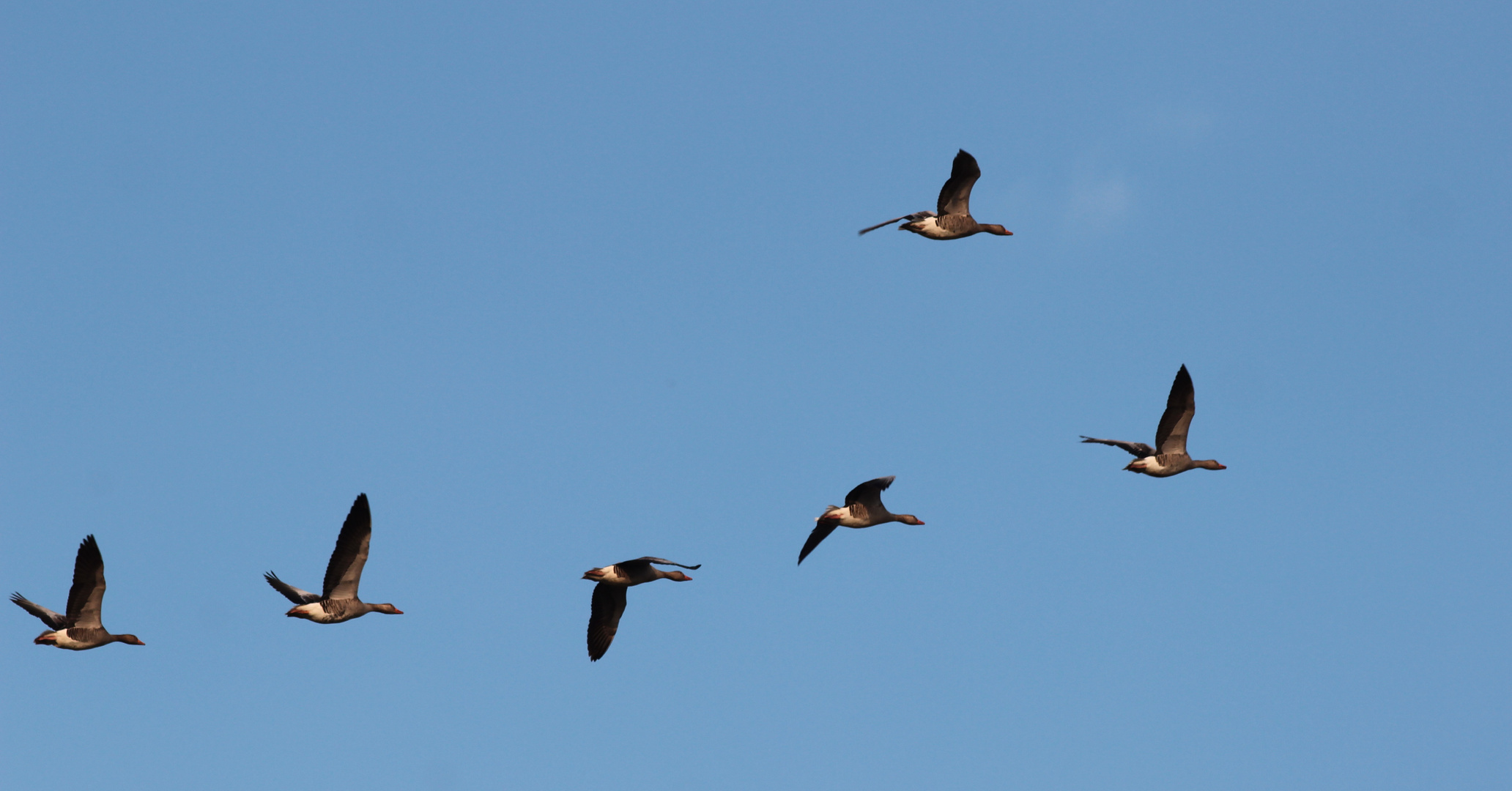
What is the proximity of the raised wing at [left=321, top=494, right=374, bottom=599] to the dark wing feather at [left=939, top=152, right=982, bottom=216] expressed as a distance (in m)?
13.2

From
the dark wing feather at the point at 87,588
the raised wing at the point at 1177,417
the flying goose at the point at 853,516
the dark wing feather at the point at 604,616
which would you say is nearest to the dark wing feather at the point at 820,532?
the flying goose at the point at 853,516

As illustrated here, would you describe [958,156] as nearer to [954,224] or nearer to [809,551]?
[954,224]

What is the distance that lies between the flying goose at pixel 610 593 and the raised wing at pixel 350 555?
4.52 m

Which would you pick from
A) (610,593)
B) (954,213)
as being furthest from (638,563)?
(954,213)

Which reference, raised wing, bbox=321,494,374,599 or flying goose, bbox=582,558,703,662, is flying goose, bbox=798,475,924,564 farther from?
raised wing, bbox=321,494,374,599

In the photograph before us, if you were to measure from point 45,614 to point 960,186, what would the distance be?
20.9 meters

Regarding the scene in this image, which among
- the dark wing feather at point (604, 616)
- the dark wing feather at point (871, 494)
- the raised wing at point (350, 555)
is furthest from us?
the dark wing feather at point (604, 616)

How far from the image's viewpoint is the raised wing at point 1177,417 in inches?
1139

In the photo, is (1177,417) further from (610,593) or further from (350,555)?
(350,555)

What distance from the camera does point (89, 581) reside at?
29.1 metres

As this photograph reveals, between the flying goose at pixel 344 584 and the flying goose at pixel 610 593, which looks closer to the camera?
the flying goose at pixel 344 584

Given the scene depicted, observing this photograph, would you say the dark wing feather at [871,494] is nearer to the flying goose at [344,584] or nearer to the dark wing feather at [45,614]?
the flying goose at [344,584]

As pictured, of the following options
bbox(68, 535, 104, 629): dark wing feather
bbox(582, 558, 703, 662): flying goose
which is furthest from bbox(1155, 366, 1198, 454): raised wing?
bbox(68, 535, 104, 629): dark wing feather

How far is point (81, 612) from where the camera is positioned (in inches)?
1171
